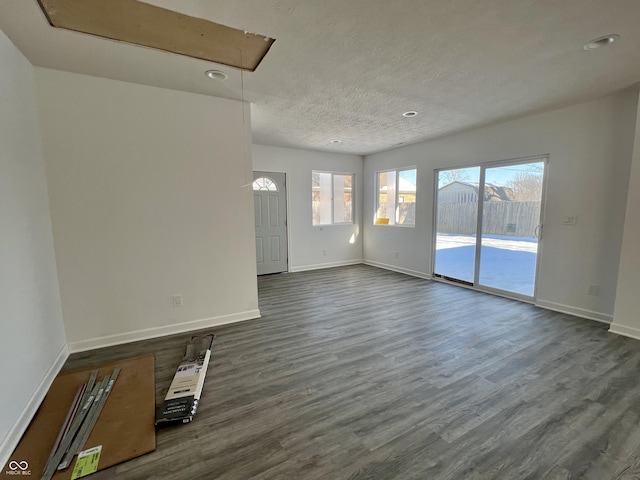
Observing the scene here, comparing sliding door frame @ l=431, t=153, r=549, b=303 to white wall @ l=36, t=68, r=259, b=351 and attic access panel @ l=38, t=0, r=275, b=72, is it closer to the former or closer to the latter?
white wall @ l=36, t=68, r=259, b=351

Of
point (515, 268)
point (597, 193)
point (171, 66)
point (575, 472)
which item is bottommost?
point (575, 472)

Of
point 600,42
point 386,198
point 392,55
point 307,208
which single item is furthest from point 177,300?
point 386,198

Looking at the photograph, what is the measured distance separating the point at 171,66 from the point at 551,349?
4.38 meters

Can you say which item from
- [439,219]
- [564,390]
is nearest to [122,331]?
[564,390]

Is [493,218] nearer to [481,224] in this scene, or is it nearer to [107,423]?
[481,224]

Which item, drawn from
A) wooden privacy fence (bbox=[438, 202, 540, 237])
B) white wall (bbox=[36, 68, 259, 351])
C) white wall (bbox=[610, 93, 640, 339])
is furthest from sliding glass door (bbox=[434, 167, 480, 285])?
white wall (bbox=[36, 68, 259, 351])

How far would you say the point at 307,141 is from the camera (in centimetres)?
528

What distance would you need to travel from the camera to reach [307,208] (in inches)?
247

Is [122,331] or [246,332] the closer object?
[122,331]

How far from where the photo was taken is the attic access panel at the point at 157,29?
1773mm

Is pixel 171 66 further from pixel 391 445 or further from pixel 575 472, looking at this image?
pixel 575 472

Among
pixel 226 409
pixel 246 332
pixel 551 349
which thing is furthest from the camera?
pixel 246 332

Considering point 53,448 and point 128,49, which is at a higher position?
point 128,49

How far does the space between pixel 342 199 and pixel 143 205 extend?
4613mm
